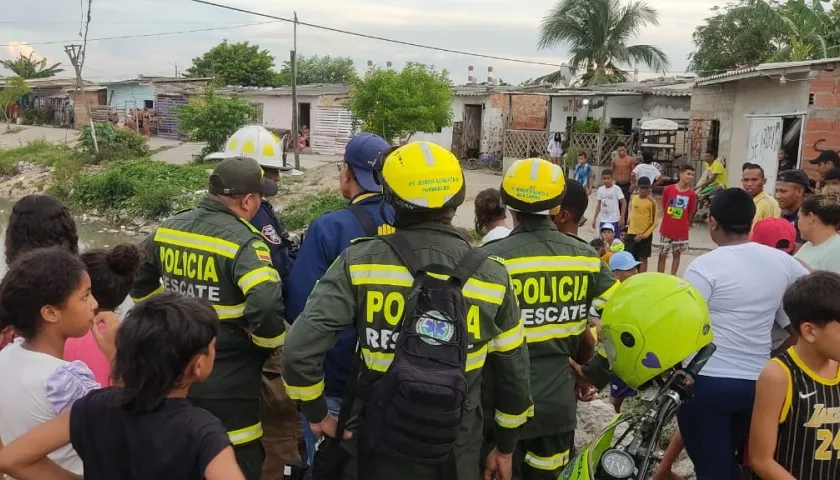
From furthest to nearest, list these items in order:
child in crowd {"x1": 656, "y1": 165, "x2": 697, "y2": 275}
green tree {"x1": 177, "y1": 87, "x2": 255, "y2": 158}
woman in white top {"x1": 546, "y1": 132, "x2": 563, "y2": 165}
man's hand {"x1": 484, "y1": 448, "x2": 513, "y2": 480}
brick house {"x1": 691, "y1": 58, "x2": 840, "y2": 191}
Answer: green tree {"x1": 177, "y1": 87, "x2": 255, "y2": 158}
woman in white top {"x1": 546, "y1": 132, "x2": 563, "y2": 165}
brick house {"x1": 691, "y1": 58, "x2": 840, "y2": 191}
child in crowd {"x1": 656, "y1": 165, "x2": 697, "y2": 275}
man's hand {"x1": 484, "y1": 448, "x2": 513, "y2": 480}

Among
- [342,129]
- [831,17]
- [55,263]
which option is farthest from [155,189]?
[831,17]

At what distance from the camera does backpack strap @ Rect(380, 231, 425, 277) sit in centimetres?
204

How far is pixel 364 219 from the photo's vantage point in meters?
2.81

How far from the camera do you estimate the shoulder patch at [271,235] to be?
3166 millimetres

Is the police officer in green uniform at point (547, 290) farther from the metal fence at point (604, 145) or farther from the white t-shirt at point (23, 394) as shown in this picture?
the metal fence at point (604, 145)

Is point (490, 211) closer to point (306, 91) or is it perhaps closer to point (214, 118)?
point (214, 118)

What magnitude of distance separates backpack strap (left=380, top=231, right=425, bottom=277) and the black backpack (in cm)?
6

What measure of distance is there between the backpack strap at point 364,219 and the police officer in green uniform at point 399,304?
0.62 meters

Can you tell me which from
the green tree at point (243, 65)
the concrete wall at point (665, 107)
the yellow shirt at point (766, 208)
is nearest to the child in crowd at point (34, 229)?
the yellow shirt at point (766, 208)

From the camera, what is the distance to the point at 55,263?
6.78ft

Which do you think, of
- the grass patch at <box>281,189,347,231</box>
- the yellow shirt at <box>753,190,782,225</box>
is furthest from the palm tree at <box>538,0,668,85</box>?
the yellow shirt at <box>753,190,782,225</box>

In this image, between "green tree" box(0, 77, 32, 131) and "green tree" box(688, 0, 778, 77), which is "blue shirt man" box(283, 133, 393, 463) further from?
"green tree" box(0, 77, 32, 131)

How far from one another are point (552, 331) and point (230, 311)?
1332 mm

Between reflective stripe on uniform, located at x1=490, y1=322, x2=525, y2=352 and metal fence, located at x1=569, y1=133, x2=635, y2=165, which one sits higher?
metal fence, located at x1=569, y1=133, x2=635, y2=165
